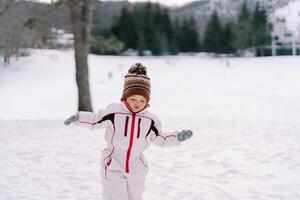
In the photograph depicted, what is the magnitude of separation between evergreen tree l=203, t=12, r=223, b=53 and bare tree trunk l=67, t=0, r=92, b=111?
131 ft

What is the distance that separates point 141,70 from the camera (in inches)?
147

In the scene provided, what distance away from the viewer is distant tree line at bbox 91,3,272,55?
50719 millimetres

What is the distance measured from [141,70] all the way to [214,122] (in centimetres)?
910

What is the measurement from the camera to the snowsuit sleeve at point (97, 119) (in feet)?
12.0

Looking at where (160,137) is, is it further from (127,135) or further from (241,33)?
(241,33)

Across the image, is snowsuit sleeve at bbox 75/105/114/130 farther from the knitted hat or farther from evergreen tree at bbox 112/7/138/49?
evergreen tree at bbox 112/7/138/49

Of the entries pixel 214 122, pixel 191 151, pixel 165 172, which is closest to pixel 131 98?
pixel 165 172

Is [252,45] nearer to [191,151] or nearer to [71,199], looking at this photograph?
[191,151]

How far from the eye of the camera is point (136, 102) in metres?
3.59

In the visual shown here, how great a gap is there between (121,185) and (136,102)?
0.61 meters

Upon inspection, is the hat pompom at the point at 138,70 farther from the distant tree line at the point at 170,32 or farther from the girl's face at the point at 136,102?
the distant tree line at the point at 170,32

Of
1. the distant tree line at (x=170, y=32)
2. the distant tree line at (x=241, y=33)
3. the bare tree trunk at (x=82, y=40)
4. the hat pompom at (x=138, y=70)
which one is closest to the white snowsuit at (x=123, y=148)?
the hat pompom at (x=138, y=70)

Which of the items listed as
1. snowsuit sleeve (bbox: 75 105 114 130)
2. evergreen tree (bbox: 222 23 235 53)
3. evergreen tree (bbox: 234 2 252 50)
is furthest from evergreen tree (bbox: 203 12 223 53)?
snowsuit sleeve (bbox: 75 105 114 130)

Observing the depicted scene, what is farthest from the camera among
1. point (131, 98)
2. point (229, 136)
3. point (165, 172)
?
point (229, 136)
